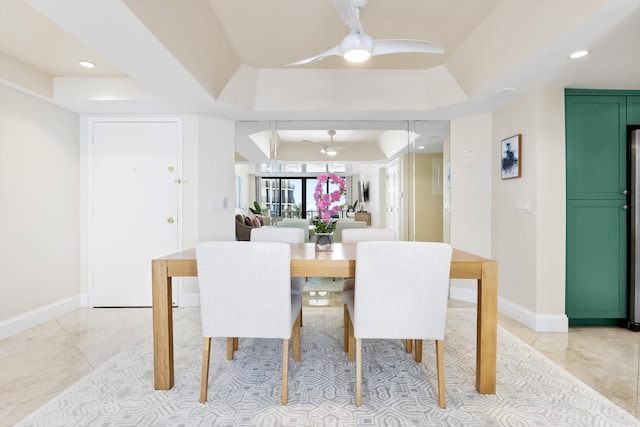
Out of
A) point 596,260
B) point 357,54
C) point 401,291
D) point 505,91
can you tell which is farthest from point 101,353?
point 596,260

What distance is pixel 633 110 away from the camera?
280 centimetres

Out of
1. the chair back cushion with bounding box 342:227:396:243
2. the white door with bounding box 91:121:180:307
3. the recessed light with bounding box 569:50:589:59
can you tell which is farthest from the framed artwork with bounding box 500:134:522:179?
the white door with bounding box 91:121:180:307

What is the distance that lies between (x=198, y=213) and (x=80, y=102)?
5.02 ft

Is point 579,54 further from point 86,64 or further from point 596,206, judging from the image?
point 86,64

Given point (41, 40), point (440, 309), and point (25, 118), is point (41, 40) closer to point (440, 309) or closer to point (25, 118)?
point (25, 118)

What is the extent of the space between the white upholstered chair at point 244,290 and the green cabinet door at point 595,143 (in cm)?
274

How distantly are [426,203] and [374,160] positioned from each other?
986mm

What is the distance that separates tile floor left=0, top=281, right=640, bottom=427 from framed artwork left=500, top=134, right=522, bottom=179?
141 centimetres

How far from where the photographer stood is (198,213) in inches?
136

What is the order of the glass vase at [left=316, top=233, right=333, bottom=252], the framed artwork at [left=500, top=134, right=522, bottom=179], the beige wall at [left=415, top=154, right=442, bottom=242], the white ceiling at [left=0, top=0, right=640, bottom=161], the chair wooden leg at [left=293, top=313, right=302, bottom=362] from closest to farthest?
the white ceiling at [left=0, top=0, right=640, bottom=161]
the chair wooden leg at [left=293, top=313, right=302, bottom=362]
the glass vase at [left=316, top=233, right=333, bottom=252]
the framed artwork at [left=500, top=134, right=522, bottom=179]
the beige wall at [left=415, top=154, right=442, bottom=242]

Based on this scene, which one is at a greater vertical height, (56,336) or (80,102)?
(80,102)

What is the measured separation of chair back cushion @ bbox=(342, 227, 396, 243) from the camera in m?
2.67

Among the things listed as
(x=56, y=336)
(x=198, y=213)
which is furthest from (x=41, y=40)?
(x=56, y=336)

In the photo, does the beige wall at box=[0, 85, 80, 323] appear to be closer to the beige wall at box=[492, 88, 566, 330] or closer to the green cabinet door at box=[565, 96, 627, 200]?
the beige wall at box=[492, 88, 566, 330]
